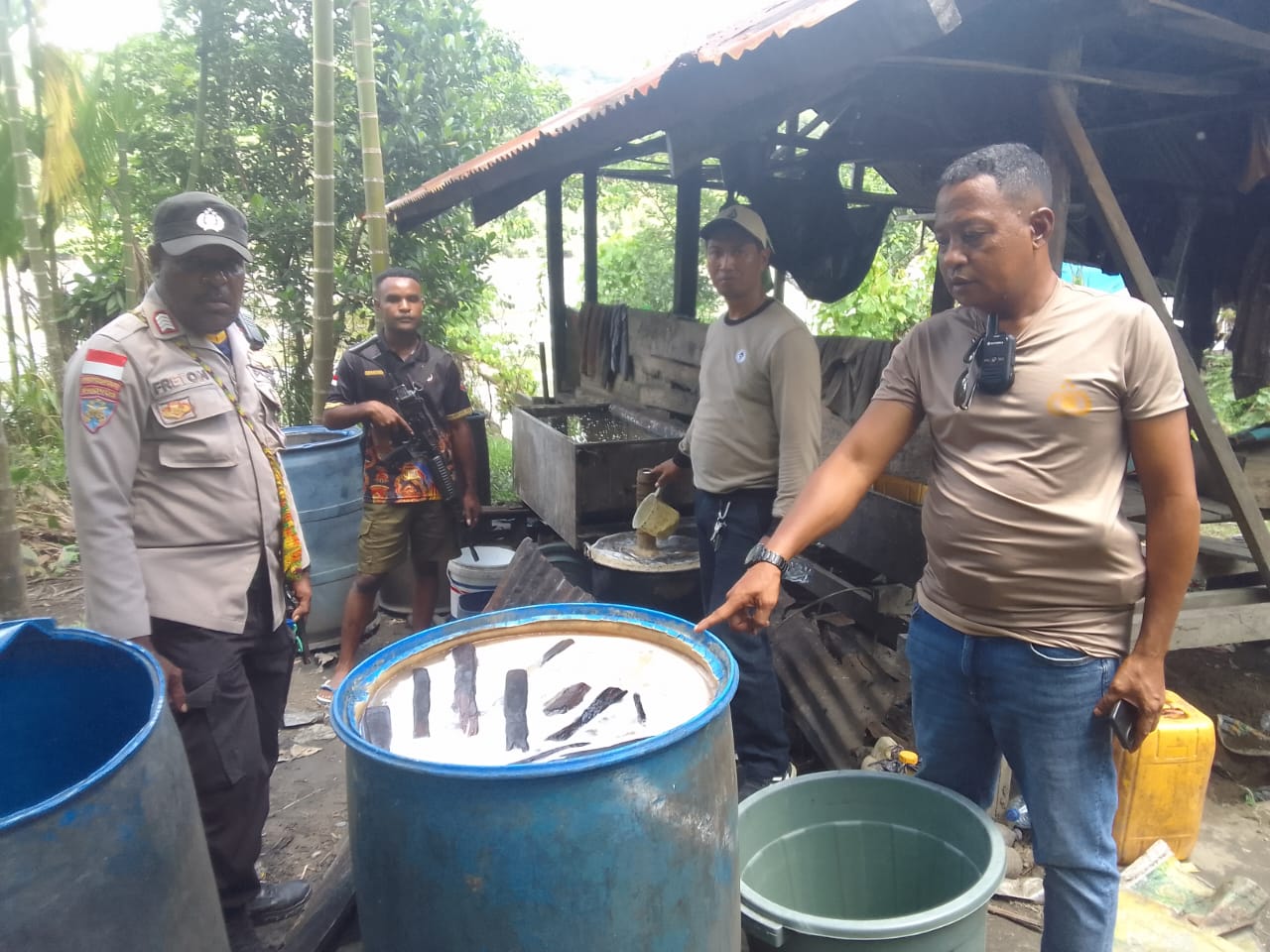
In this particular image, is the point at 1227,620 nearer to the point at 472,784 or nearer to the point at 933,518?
the point at 933,518

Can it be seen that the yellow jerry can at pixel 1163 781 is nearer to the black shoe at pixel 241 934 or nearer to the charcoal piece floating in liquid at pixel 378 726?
the charcoal piece floating in liquid at pixel 378 726

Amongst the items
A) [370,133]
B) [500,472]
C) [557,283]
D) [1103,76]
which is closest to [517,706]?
[1103,76]

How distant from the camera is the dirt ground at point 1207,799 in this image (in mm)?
3084

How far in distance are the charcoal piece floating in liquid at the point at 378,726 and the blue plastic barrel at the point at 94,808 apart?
1.13ft

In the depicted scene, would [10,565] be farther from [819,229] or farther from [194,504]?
[819,229]

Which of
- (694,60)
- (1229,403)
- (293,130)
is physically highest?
(293,130)

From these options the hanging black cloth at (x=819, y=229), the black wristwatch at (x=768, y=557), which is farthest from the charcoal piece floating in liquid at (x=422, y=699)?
the hanging black cloth at (x=819, y=229)

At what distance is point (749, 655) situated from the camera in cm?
313

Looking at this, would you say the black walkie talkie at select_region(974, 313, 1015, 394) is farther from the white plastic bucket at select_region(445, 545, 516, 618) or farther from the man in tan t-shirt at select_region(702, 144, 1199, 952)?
the white plastic bucket at select_region(445, 545, 516, 618)

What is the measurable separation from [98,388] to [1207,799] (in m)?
4.37

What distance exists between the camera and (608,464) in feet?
16.2

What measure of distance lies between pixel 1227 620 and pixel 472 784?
315 cm

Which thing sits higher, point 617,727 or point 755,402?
point 755,402

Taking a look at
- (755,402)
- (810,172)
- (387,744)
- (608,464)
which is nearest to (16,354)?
(608,464)
